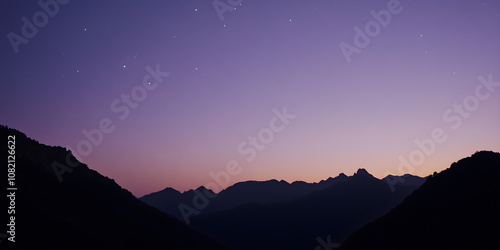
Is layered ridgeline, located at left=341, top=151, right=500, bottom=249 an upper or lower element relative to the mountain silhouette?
lower

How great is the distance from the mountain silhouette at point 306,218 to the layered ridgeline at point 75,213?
57099mm

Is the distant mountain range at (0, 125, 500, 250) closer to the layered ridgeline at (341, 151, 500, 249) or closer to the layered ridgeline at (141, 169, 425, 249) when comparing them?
the layered ridgeline at (341, 151, 500, 249)

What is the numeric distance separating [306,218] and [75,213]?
118 meters

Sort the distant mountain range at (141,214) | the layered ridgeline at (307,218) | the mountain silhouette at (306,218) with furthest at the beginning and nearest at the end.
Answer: the mountain silhouette at (306,218) < the layered ridgeline at (307,218) < the distant mountain range at (141,214)

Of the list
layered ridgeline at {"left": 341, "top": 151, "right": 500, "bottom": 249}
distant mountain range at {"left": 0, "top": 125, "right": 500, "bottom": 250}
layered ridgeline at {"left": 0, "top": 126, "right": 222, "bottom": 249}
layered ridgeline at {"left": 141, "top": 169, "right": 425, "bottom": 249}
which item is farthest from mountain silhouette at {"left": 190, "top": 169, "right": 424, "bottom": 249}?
layered ridgeline at {"left": 341, "top": 151, "right": 500, "bottom": 249}

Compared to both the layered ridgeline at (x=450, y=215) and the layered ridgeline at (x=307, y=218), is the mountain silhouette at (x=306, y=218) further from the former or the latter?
the layered ridgeline at (x=450, y=215)

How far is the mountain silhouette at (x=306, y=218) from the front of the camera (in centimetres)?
13375

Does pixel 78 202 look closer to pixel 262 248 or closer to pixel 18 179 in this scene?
pixel 18 179

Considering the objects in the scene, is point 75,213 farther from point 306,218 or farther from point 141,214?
point 306,218

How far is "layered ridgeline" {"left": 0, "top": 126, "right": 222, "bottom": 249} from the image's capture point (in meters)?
38.9

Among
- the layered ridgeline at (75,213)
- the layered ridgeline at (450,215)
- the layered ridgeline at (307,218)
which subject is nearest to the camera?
the layered ridgeline at (450,215)

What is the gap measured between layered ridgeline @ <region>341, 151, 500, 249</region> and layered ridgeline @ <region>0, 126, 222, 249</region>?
1460 inches

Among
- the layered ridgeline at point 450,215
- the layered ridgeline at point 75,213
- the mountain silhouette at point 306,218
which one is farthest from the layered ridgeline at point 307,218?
the layered ridgeline at point 450,215

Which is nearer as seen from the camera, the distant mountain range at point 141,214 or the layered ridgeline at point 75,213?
the distant mountain range at point 141,214
